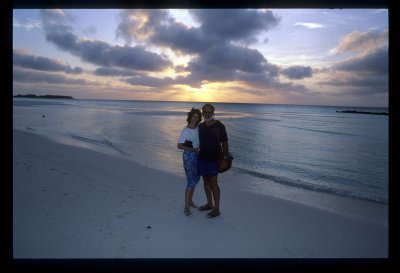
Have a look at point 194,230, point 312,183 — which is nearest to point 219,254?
point 194,230

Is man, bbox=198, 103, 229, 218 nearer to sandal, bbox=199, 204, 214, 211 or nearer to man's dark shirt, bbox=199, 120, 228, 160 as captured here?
man's dark shirt, bbox=199, 120, 228, 160

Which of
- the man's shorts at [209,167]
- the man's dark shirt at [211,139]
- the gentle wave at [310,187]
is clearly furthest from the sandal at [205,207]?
the gentle wave at [310,187]

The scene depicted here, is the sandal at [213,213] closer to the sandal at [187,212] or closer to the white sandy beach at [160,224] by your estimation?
the white sandy beach at [160,224]

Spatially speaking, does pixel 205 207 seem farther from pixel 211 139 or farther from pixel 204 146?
pixel 211 139

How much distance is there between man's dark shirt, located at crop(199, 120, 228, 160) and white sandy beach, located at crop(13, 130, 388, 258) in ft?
3.87

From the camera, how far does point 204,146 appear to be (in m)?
4.91

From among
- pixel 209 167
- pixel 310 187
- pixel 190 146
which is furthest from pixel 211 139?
pixel 310 187

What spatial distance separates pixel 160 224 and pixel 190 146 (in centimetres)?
136

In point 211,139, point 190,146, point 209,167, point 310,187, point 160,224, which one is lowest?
point 310,187

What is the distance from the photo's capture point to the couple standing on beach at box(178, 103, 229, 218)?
4848mm

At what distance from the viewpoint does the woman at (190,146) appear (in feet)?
16.3

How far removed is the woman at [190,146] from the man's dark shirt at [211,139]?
12 cm

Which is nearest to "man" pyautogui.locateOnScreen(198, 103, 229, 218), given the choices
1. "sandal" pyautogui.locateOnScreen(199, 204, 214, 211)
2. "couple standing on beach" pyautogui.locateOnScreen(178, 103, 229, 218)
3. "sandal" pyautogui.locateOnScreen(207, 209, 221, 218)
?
"couple standing on beach" pyautogui.locateOnScreen(178, 103, 229, 218)
